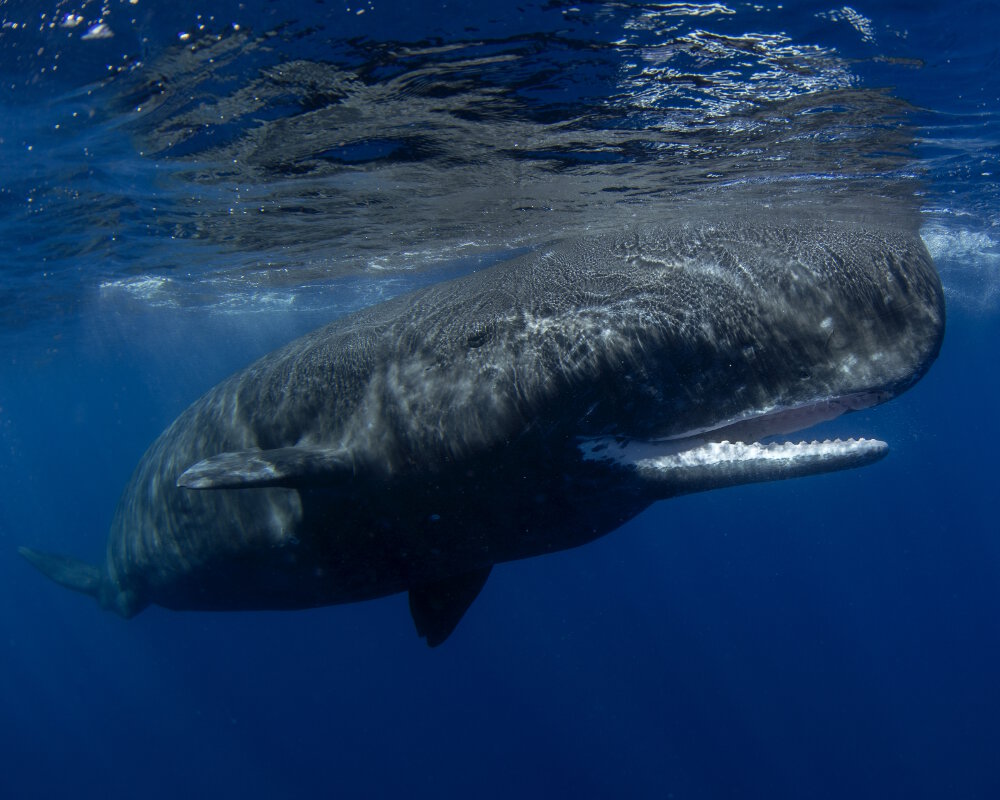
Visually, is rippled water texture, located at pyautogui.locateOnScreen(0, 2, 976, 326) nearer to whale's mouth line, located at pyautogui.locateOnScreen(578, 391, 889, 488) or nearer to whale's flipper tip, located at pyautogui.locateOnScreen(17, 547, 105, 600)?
whale's mouth line, located at pyautogui.locateOnScreen(578, 391, 889, 488)

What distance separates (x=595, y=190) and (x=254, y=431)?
381 inches

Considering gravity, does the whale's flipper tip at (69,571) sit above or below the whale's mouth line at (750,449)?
below

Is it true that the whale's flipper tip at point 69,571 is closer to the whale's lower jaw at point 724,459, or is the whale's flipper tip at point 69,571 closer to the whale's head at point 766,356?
the whale's lower jaw at point 724,459

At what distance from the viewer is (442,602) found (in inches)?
269

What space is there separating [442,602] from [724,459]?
3829 millimetres

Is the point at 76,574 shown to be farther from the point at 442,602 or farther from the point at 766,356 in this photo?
the point at 766,356

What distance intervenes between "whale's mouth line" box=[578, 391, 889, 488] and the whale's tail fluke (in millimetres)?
10796

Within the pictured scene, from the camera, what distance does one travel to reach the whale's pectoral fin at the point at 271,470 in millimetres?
4883

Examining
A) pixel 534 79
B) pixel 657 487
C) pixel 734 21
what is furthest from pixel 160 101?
pixel 657 487

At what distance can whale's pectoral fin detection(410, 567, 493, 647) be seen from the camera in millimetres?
6777

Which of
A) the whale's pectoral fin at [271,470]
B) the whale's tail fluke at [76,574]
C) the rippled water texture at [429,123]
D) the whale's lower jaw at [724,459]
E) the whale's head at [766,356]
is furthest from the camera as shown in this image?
the whale's tail fluke at [76,574]

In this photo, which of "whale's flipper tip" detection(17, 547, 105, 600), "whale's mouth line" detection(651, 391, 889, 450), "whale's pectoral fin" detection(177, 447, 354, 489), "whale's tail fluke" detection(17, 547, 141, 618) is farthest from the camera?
"whale's flipper tip" detection(17, 547, 105, 600)

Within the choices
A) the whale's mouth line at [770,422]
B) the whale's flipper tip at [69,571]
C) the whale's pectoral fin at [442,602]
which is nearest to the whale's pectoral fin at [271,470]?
the whale's pectoral fin at [442,602]

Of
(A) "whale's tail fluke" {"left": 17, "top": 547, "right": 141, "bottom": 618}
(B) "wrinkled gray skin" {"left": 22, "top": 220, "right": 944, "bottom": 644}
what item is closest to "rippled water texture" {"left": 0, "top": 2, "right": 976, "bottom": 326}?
(B) "wrinkled gray skin" {"left": 22, "top": 220, "right": 944, "bottom": 644}
